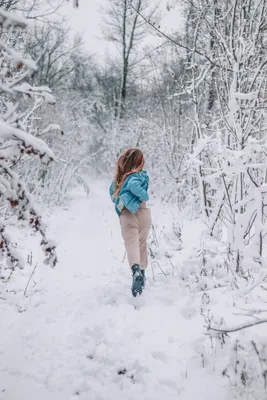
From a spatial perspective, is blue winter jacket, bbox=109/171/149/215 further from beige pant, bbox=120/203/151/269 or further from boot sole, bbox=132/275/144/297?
boot sole, bbox=132/275/144/297

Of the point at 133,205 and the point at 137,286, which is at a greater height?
the point at 133,205

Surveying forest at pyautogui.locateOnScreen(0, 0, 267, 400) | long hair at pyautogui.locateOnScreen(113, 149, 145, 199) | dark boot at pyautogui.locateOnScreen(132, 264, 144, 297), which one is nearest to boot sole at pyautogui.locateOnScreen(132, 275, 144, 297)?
dark boot at pyautogui.locateOnScreen(132, 264, 144, 297)

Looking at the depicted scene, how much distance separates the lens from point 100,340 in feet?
8.86

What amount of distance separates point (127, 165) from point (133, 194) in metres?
0.48

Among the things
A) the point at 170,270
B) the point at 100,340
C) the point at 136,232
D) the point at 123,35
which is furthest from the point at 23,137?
the point at 123,35

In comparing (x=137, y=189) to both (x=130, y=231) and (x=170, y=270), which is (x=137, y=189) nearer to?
(x=130, y=231)

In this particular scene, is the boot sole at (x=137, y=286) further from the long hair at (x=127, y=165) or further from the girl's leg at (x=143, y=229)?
the long hair at (x=127, y=165)

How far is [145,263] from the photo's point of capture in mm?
4031

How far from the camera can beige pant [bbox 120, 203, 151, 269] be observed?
3.71m

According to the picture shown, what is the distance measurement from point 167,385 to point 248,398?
56 cm

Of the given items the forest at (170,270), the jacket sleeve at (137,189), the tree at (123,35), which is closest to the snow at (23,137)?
the forest at (170,270)

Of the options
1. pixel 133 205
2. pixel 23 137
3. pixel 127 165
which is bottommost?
pixel 133 205

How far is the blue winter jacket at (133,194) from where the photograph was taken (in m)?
3.68

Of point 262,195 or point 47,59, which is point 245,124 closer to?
point 262,195
